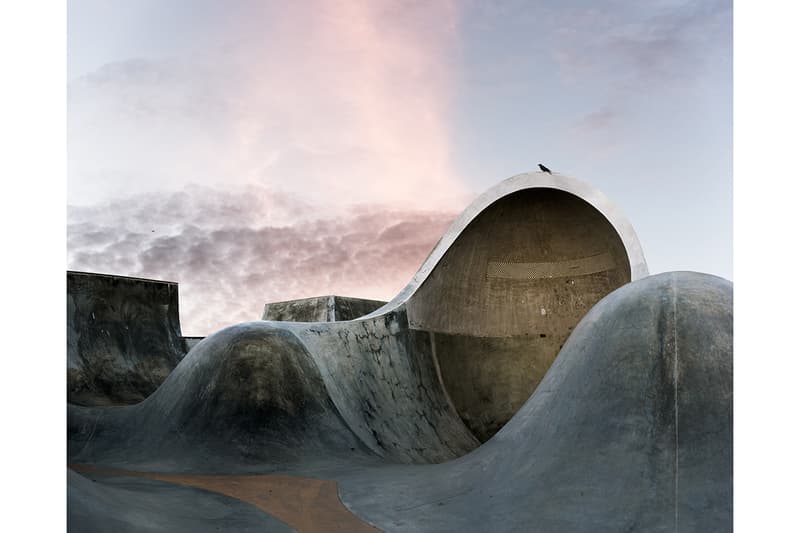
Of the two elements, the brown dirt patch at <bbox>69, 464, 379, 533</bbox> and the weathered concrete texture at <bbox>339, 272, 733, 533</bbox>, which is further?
the brown dirt patch at <bbox>69, 464, 379, 533</bbox>

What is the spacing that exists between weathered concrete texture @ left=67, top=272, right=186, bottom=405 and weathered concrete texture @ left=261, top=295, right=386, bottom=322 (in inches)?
177

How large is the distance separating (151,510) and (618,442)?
13.9 feet

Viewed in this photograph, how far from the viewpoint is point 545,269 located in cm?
1375

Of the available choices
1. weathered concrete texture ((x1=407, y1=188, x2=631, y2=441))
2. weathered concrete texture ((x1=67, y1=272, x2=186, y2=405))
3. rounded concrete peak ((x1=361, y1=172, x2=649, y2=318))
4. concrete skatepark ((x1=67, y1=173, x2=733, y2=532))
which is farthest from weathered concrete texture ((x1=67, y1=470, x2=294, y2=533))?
weathered concrete texture ((x1=67, y1=272, x2=186, y2=405))

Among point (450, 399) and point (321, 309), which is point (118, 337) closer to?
point (321, 309)

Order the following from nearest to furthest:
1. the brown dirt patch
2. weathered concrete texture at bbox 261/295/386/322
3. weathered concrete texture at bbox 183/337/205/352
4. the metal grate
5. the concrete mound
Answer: the brown dirt patch
the concrete mound
the metal grate
weathered concrete texture at bbox 183/337/205/352
weathered concrete texture at bbox 261/295/386/322

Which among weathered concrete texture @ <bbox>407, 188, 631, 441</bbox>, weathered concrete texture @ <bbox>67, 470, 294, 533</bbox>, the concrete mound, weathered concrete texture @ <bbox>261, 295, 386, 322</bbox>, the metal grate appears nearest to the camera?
weathered concrete texture @ <bbox>67, 470, 294, 533</bbox>

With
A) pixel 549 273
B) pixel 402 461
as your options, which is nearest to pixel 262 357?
pixel 402 461

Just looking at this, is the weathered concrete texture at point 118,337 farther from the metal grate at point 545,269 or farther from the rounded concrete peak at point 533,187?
the metal grate at point 545,269

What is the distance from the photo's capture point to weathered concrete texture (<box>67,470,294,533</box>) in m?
4.50

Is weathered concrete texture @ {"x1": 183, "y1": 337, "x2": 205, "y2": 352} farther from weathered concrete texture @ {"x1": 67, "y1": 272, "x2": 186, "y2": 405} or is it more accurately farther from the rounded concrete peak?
the rounded concrete peak

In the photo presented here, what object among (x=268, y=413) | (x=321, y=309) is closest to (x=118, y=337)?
(x=321, y=309)

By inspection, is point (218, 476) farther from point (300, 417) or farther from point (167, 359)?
point (167, 359)

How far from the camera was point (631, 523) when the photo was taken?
4.75m
